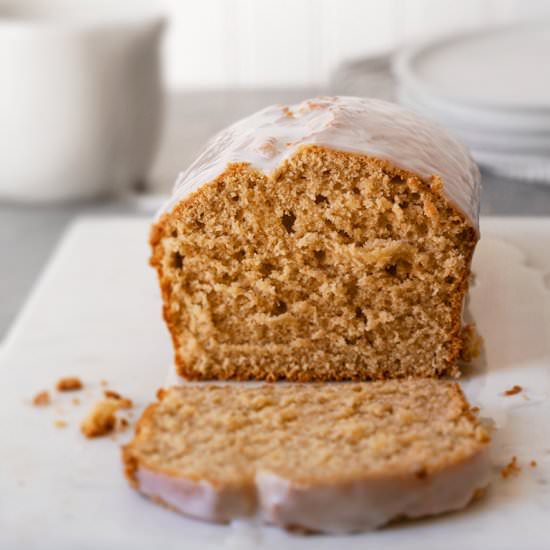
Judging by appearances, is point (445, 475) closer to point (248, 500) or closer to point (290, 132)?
point (248, 500)

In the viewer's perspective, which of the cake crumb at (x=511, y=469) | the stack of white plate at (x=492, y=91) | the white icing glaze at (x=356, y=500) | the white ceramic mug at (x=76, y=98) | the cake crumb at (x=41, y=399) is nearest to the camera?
the white icing glaze at (x=356, y=500)

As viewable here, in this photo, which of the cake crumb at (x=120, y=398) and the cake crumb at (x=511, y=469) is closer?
the cake crumb at (x=511, y=469)

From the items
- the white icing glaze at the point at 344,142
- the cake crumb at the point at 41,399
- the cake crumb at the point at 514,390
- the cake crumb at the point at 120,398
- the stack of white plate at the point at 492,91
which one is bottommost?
the cake crumb at the point at 41,399

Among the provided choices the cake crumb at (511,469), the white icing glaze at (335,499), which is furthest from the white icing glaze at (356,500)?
the cake crumb at (511,469)

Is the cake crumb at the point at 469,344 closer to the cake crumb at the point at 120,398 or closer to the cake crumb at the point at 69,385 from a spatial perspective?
the cake crumb at the point at 120,398

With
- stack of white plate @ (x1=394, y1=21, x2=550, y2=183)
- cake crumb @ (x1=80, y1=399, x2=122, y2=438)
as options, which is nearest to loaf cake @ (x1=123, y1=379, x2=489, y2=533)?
cake crumb @ (x1=80, y1=399, x2=122, y2=438)

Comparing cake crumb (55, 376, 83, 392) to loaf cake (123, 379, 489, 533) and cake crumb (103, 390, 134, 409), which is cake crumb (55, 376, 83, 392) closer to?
cake crumb (103, 390, 134, 409)

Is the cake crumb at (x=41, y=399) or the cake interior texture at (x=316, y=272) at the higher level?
the cake interior texture at (x=316, y=272)

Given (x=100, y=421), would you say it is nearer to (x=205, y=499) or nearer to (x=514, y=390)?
(x=205, y=499)
